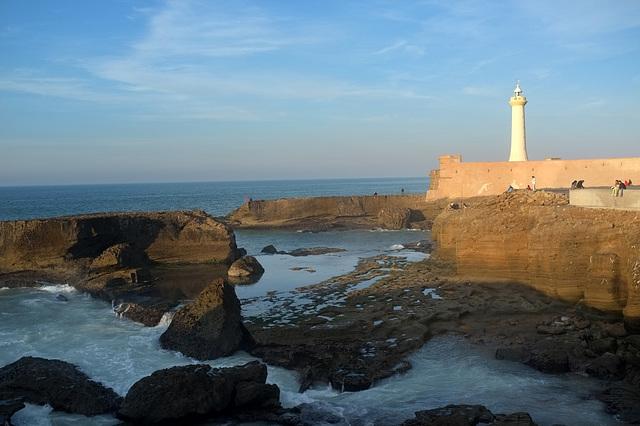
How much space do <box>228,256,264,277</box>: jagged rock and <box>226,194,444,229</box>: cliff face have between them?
21.0m

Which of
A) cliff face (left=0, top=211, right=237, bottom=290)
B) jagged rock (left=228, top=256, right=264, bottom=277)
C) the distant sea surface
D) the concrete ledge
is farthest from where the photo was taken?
the distant sea surface

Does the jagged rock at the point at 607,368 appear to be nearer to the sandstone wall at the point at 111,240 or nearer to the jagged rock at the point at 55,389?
the jagged rock at the point at 55,389

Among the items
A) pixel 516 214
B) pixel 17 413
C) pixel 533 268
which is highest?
pixel 516 214

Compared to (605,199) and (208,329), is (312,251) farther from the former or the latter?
(208,329)

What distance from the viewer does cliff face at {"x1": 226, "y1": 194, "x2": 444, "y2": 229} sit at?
44.9 metres

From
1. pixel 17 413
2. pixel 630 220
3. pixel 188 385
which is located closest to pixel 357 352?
pixel 188 385

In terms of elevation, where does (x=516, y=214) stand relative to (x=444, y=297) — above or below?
above

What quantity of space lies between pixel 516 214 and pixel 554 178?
20.1 m

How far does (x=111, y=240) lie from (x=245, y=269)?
6.99 m

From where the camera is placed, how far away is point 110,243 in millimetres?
24688

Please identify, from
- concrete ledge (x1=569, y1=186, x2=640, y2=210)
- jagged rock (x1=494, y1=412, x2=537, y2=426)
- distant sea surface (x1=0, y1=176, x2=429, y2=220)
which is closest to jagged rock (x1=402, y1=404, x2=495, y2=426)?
jagged rock (x1=494, y1=412, x2=537, y2=426)

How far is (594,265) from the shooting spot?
45.8 ft

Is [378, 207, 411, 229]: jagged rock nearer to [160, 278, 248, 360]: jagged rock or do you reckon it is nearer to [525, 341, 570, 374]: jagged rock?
[160, 278, 248, 360]: jagged rock

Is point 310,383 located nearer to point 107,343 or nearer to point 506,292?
point 107,343
